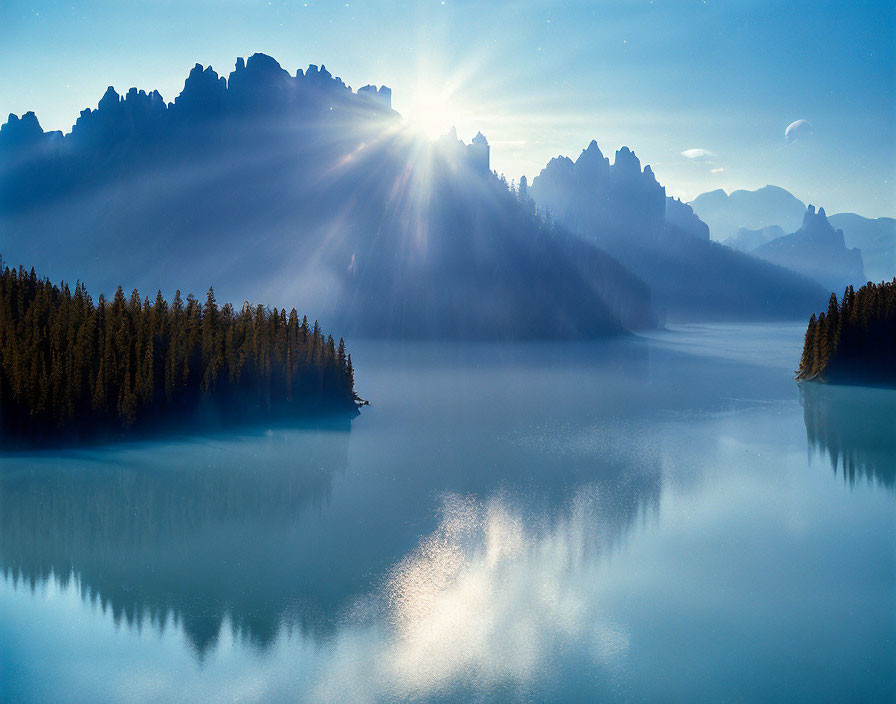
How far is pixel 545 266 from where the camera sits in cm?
18800

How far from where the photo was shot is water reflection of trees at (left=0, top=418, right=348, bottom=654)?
71.4 feet

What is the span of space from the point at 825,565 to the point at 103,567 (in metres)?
27.2

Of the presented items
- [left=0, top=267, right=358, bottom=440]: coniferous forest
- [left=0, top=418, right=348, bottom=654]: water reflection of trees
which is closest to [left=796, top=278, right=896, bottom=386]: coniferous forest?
[left=0, top=267, right=358, bottom=440]: coniferous forest

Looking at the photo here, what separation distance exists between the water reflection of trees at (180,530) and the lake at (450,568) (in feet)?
0.43

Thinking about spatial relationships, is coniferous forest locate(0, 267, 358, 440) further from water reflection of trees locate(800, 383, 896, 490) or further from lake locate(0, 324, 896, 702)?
water reflection of trees locate(800, 383, 896, 490)

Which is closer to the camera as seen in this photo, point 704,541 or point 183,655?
point 183,655

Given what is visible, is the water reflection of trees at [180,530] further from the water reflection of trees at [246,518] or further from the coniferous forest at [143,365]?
the coniferous forest at [143,365]

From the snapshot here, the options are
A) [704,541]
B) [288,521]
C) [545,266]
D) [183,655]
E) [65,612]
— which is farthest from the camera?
[545,266]

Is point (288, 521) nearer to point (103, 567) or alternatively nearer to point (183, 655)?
point (103, 567)

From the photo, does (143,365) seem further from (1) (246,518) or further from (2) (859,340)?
(2) (859,340)

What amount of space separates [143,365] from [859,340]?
81.5 meters

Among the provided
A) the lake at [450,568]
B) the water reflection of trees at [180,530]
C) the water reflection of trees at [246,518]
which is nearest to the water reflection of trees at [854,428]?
the lake at [450,568]

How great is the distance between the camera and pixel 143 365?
45.4 metres

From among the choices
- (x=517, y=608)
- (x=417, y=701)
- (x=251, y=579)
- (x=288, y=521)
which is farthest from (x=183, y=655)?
(x=288, y=521)
